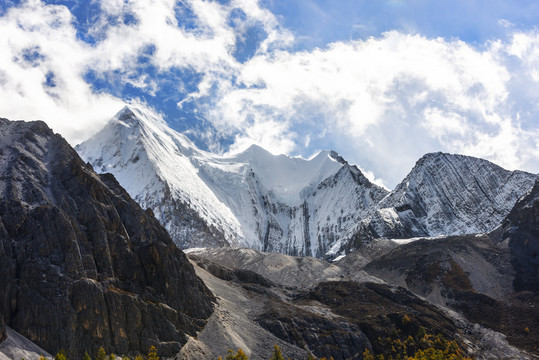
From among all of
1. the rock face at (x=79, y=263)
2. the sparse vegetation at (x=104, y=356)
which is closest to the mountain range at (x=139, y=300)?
the rock face at (x=79, y=263)

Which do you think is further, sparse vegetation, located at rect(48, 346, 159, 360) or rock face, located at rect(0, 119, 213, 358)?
rock face, located at rect(0, 119, 213, 358)

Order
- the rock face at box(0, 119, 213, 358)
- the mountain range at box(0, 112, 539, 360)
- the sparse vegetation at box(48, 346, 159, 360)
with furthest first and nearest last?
the mountain range at box(0, 112, 539, 360), the rock face at box(0, 119, 213, 358), the sparse vegetation at box(48, 346, 159, 360)

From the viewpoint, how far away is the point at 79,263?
89812mm

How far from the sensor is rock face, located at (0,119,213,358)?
8062 cm

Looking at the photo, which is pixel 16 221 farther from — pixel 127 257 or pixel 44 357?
pixel 44 357

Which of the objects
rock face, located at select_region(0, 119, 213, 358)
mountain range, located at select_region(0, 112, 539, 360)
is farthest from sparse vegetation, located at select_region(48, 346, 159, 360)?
mountain range, located at select_region(0, 112, 539, 360)

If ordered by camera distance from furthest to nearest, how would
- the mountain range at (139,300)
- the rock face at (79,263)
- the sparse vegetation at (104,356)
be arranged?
1. the mountain range at (139,300)
2. the rock face at (79,263)
3. the sparse vegetation at (104,356)

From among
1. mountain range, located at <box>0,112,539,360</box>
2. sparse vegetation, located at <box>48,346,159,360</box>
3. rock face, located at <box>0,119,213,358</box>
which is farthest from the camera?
mountain range, located at <box>0,112,539,360</box>

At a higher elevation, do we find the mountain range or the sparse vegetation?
the mountain range

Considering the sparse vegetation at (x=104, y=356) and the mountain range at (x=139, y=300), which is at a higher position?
the mountain range at (x=139, y=300)

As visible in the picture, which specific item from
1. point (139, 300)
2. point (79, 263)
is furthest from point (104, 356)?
point (79, 263)

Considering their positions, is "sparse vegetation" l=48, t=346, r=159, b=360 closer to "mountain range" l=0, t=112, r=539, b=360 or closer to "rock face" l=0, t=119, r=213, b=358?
"rock face" l=0, t=119, r=213, b=358

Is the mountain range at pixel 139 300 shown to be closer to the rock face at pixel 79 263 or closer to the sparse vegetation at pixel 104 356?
the rock face at pixel 79 263

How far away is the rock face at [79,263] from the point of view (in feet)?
265
